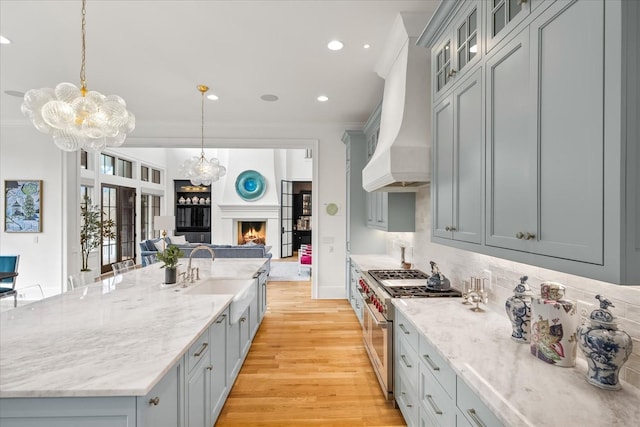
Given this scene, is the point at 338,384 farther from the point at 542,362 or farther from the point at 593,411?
the point at 593,411

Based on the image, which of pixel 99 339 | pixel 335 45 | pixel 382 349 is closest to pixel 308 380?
pixel 382 349

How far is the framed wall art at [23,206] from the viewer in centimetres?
530

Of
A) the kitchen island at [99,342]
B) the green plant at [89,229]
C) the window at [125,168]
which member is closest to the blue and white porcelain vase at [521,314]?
the kitchen island at [99,342]

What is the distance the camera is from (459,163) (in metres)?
1.99

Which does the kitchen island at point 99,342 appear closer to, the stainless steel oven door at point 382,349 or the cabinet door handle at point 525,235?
the stainless steel oven door at point 382,349

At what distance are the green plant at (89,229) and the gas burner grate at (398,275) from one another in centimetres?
597

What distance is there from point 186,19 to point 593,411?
339cm

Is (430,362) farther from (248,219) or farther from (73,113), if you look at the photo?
(248,219)

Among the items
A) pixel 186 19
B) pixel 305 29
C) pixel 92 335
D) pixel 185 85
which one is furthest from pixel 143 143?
pixel 92 335

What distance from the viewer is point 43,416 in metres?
1.20

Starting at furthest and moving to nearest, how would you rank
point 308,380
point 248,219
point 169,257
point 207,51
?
1. point 248,219
2. point 207,51
3. point 308,380
4. point 169,257

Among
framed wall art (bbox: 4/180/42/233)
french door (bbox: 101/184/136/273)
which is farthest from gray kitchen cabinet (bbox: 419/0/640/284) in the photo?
french door (bbox: 101/184/136/273)

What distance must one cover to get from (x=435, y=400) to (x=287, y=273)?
21.5 feet

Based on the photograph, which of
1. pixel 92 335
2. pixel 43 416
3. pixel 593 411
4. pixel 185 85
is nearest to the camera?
pixel 593 411
